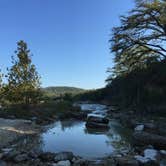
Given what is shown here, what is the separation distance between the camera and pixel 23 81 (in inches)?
1312

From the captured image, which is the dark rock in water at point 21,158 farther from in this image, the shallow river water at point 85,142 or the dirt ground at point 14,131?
the dirt ground at point 14,131

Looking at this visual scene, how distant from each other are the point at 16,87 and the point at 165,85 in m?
15.4

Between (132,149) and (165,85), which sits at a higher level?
(165,85)

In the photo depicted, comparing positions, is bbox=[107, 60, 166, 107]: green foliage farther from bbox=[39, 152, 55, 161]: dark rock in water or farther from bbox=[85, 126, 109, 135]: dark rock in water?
bbox=[39, 152, 55, 161]: dark rock in water

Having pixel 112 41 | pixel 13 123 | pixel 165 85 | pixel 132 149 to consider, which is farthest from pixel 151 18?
pixel 132 149

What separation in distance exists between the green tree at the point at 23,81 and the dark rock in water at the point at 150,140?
1773cm

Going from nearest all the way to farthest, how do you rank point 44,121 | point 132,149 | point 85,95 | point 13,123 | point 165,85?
point 132,149, point 13,123, point 44,121, point 165,85, point 85,95

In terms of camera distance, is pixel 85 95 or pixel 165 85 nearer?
pixel 165 85

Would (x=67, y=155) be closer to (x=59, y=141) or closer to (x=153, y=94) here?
(x=59, y=141)

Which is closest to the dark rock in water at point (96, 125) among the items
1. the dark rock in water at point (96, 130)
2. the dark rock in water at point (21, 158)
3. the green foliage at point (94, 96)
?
the dark rock in water at point (96, 130)

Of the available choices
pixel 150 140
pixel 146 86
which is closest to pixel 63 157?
pixel 150 140

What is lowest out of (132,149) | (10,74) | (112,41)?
(132,149)

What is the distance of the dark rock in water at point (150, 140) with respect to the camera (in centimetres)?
1570

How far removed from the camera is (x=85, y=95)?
8588 centimetres
